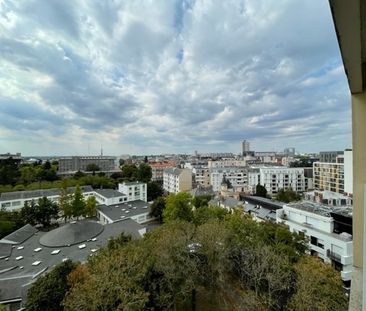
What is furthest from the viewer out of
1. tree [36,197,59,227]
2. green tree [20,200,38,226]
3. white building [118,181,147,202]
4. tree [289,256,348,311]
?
white building [118,181,147,202]

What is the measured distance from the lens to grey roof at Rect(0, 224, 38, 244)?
15228 mm

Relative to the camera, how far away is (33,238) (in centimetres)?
1609

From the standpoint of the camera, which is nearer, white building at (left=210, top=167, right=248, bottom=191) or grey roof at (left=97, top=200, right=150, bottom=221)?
grey roof at (left=97, top=200, right=150, bottom=221)

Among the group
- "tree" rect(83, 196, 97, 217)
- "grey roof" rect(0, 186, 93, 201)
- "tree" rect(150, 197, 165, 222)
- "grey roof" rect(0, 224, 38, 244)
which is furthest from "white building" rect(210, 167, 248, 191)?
"grey roof" rect(0, 224, 38, 244)

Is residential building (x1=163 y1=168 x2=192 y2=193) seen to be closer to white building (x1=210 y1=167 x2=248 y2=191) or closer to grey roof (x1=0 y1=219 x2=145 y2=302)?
white building (x1=210 y1=167 x2=248 y2=191)

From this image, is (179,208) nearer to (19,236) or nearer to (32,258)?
(32,258)

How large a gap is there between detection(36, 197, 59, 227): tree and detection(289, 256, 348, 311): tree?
20580mm

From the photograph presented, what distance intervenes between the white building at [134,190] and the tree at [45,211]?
8404mm

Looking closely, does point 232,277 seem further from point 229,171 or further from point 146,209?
point 229,171

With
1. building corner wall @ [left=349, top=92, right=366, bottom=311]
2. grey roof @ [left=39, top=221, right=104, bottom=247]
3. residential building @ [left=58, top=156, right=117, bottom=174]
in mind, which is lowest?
grey roof @ [left=39, top=221, right=104, bottom=247]

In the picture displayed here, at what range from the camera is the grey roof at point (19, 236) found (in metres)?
15.2

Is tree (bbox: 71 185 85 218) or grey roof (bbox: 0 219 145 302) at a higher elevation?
tree (bbox: 71 185 85 218)

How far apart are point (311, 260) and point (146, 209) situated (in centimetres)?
1715

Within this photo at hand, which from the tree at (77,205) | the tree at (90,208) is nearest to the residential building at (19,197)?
the tree at (90,208)
